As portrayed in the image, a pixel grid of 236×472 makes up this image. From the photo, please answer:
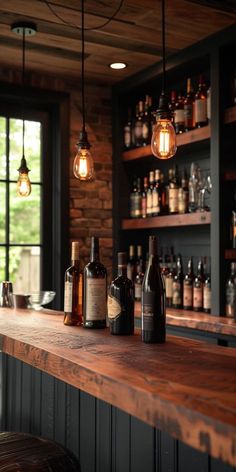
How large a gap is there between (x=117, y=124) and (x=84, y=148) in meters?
1.92

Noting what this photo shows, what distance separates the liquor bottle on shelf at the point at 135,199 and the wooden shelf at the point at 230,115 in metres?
1.07

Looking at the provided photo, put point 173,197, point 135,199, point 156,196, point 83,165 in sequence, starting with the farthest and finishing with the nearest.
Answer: point 135,199, point 156,196, point 173,197, point 83,165

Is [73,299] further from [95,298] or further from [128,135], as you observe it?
[128,135]

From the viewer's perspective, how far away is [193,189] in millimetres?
3738

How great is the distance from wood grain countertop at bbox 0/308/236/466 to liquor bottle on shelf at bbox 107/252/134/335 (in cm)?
5

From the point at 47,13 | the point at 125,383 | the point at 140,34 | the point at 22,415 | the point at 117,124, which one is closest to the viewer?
the point at 125,383

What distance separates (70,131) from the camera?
13.6ft

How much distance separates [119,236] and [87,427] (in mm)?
2396

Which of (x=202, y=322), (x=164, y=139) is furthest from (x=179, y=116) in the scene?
(x=164, y=139)

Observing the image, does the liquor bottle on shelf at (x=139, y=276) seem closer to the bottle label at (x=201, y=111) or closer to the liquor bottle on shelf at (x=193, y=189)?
the liquor bottle on shelf at (x=193, y=189)

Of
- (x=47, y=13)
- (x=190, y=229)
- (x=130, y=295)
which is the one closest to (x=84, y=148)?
(x=130, y=295)

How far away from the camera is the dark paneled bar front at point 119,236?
1.47 meters

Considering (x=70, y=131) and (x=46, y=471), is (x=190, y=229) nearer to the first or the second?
(x=70, y=131)

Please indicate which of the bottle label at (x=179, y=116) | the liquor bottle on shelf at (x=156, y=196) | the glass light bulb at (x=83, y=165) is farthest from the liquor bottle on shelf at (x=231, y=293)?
the glass light bulb at (x=83, y=165)
